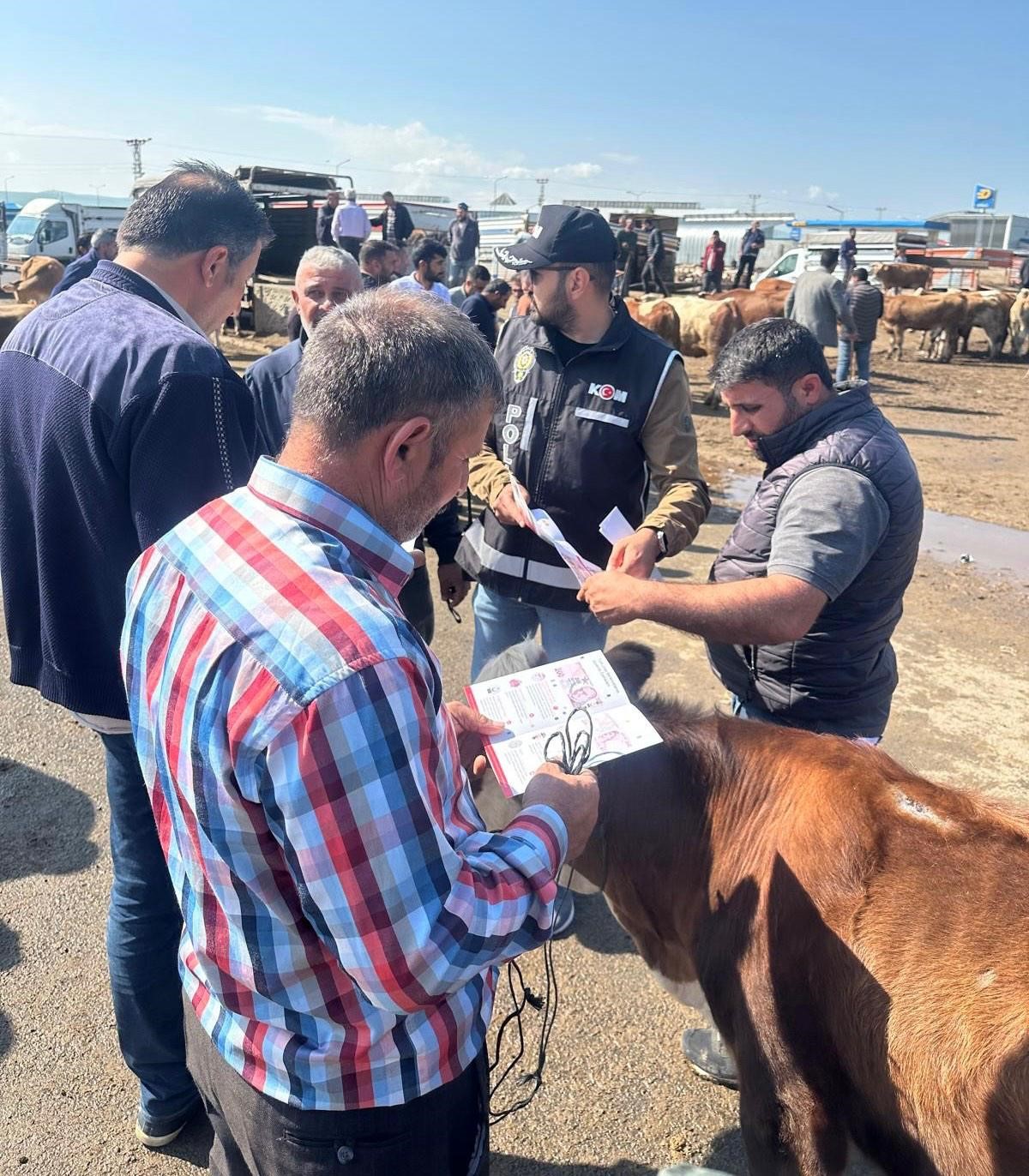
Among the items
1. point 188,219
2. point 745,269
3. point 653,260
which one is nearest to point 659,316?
point 653,260

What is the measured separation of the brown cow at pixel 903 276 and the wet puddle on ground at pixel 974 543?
70.1 ft

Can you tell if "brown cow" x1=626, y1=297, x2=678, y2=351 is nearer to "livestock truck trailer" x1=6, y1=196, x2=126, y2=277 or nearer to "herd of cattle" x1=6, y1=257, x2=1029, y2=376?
"herd of cattle" x1=6, y1=257, x2=1029, y2=376

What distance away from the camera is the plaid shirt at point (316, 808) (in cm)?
108

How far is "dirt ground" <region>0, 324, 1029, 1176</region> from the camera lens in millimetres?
2520

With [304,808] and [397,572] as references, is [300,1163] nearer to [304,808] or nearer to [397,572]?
[304,808]

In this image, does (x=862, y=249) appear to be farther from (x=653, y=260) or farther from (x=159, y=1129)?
(x=159, y=1129)

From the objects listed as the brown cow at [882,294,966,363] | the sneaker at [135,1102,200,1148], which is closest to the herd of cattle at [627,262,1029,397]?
the brown cow at [882,294,966,363]

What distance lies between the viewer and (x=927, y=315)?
20250mm

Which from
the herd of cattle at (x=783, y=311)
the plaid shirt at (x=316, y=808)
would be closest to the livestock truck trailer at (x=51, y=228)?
the herd of cattle at (x=783, y=311)

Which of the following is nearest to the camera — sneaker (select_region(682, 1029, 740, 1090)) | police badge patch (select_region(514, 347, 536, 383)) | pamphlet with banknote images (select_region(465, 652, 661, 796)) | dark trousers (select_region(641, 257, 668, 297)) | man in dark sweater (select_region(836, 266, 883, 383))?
pamphlet with banknote images (select_region(465, 652, 661, 796))

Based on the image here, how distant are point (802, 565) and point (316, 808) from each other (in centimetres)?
159

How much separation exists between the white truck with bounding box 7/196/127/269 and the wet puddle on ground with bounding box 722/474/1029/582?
30967 millimetres

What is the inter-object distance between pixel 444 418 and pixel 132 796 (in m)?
1.41

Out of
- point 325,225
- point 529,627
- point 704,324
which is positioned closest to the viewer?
point 529,627
